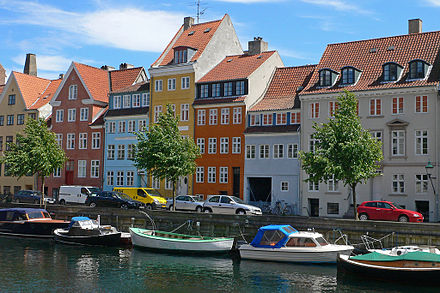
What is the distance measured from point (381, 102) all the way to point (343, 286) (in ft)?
73.4

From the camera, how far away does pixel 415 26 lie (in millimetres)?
50656

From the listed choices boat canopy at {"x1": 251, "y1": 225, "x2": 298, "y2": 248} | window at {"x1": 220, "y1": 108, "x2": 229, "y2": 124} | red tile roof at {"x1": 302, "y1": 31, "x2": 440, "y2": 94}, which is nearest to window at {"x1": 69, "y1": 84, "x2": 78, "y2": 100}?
window at {"x1": 220, "y1": 108, "x2": 229, "y2": 124}

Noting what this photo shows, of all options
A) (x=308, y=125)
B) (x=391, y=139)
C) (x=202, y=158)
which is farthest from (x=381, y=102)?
(x=202, y=158)

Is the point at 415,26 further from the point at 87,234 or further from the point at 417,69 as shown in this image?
the point at 87,234

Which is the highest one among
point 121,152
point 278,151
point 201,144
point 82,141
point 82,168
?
point 82,141

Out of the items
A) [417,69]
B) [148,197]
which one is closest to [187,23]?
[148,197]

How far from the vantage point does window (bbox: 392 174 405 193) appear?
45.0 metres

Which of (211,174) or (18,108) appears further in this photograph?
(18,108)

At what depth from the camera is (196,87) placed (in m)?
57.6

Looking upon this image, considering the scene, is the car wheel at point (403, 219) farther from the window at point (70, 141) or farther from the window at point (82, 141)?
the window at point (70, 141)

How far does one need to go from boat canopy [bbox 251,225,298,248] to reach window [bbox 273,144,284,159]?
17.6 m

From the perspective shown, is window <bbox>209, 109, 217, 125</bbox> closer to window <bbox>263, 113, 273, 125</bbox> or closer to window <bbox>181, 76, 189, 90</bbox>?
window <bbox>181, 76, 189, 90</bbox>

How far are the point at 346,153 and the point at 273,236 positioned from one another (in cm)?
791

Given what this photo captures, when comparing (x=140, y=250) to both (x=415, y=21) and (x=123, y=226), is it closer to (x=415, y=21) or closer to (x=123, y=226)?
(x=123, y=226)
